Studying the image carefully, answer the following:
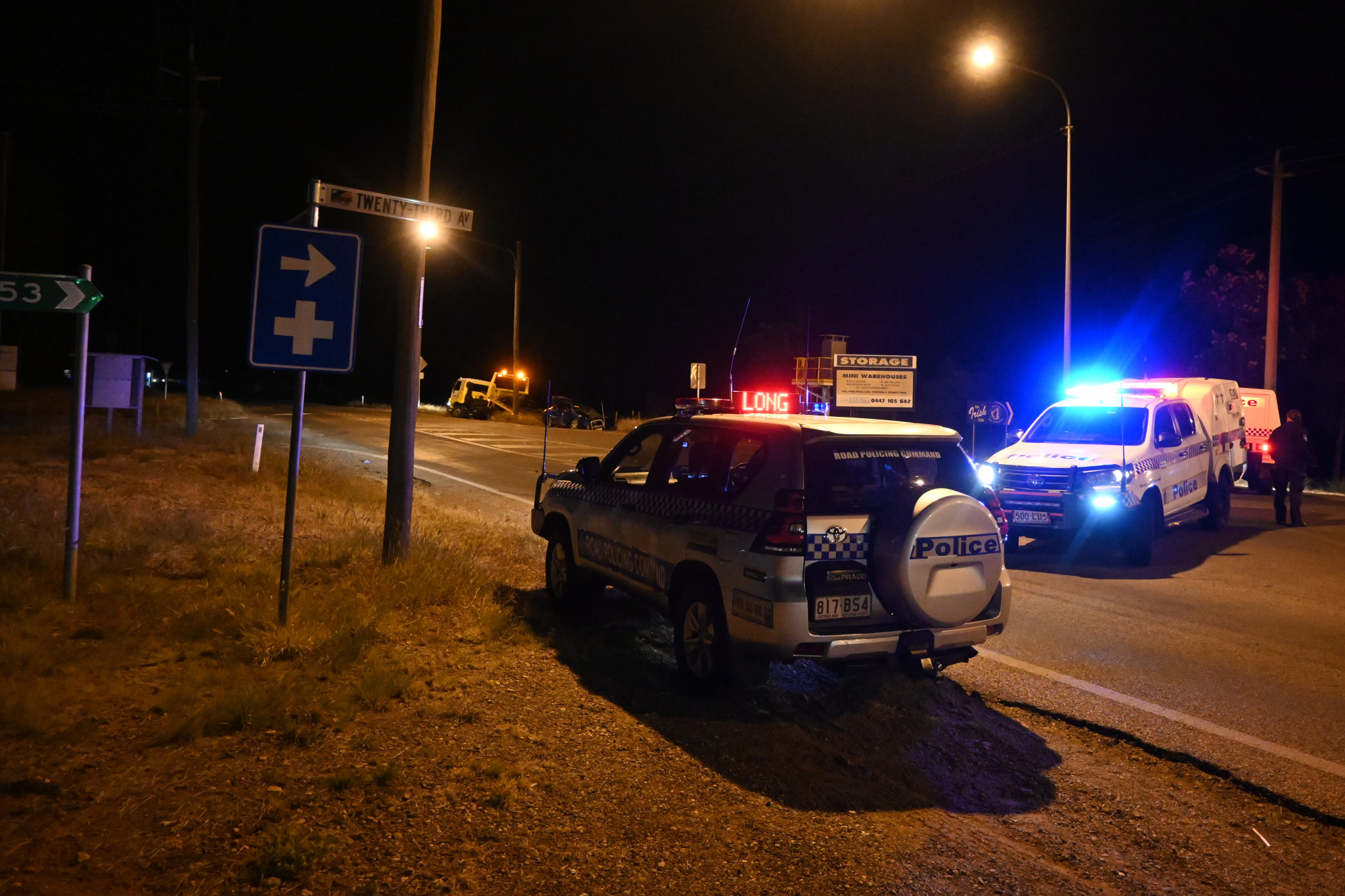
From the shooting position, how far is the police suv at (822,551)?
5.48m

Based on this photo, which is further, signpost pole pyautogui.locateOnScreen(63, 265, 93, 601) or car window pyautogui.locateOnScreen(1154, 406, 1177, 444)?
car window pyautogui.locateOnScreen(1154, 406, 1177, 444)

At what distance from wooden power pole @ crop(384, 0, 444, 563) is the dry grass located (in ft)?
1.31

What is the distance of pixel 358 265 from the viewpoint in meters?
6.59

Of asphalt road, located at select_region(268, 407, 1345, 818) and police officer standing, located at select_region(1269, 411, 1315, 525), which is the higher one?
police officer standing, located at select_region(1269, 411, 1315, 525)

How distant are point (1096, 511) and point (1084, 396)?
318cm

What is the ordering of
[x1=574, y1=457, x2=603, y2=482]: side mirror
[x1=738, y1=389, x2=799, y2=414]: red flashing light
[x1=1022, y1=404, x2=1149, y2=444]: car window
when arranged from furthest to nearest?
[x1=1022, y1=404, x2=1149, y2=444]: car window < [x1=738, y1=389, x2=799, y2=414]: red flashing light < [x1=574, y1=457, x2=603, y2=482]: side mirror

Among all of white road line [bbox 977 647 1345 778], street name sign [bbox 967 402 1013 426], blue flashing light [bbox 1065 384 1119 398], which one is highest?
blue flashing light [bbox 1065 384 1119 398]

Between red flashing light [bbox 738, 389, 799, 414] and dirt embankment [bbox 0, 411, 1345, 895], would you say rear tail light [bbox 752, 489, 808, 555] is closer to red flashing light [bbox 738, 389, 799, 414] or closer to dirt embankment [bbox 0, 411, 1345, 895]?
dirt embankment [bbox 0, 411, 1345, 895]

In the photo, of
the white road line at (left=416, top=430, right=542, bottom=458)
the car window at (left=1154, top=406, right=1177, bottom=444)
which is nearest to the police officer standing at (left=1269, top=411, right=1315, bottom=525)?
the car window at (left=1154, top=406, right=1177, bottom=444)

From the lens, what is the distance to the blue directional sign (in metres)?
6.31

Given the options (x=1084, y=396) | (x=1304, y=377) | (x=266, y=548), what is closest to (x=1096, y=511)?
(x=1084, y=396)

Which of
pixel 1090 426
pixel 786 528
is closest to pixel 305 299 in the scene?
pixel 786 528

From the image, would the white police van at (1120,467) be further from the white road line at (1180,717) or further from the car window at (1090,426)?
the white road line at (1180,717)

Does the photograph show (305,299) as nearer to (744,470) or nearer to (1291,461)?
(744,470)
